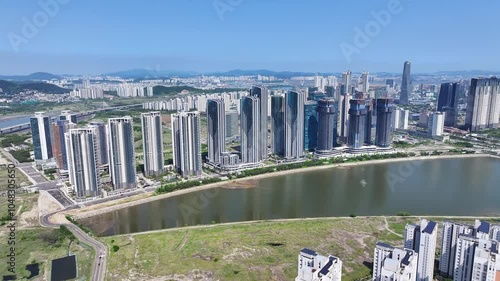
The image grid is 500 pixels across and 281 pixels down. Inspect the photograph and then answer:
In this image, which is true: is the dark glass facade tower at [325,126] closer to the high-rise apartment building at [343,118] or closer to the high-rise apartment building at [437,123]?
the high-rise apartment building at [343,118]

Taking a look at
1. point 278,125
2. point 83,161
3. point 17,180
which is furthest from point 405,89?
point 17,180

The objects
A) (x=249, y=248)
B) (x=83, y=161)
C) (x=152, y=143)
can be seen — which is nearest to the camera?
(x=249, y=248)

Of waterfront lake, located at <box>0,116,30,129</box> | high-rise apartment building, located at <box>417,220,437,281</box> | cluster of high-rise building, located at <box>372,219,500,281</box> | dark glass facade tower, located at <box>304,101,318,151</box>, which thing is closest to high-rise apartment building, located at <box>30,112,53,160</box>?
dark glass facade tower, located at <box>304,101,318,151</box>

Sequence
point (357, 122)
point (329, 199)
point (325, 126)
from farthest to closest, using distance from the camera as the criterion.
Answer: point (357, 122)
point (325, 126)
point (329, 199)

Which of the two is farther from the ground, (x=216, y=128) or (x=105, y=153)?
(x=216, y=128)

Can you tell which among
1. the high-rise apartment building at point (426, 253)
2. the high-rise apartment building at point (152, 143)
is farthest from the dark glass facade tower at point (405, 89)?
the high-rise apartment building at point (426, 253)

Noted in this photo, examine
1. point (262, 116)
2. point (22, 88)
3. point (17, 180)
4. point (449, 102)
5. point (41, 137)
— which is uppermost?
point (22, 88)

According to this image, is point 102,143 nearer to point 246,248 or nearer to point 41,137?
point 41,137
